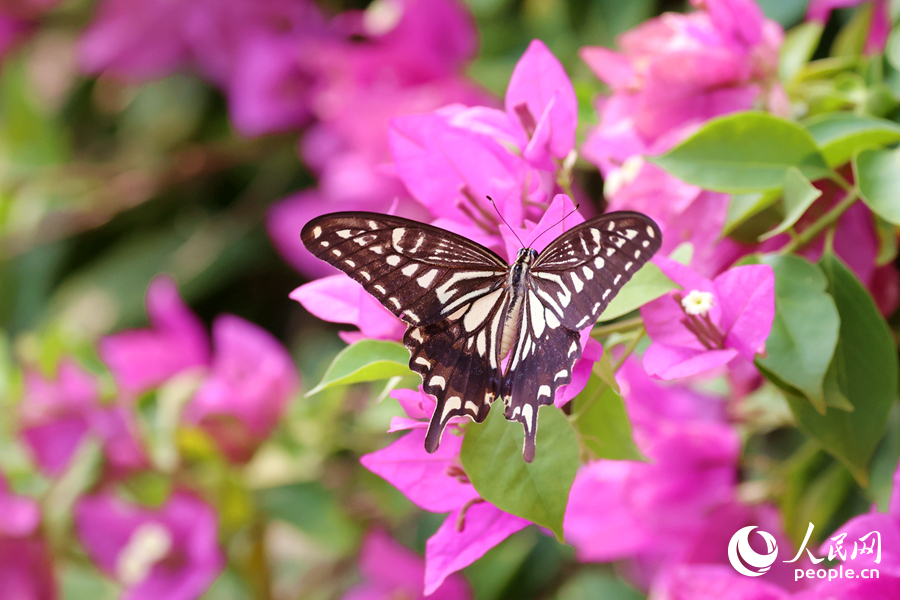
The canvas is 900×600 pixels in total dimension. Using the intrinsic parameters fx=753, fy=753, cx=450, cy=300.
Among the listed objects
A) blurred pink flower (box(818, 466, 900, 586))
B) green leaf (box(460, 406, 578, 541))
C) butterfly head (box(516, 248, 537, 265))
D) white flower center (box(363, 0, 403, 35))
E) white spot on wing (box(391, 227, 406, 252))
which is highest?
white flower center (box(363, 0, 403, 35))

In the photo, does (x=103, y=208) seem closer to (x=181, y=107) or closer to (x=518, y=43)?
(x=181, y=107)

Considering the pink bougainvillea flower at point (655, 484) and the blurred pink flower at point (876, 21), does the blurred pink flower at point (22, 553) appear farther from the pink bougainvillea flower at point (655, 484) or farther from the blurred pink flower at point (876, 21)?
the blurred pink flower at point (876, 21)

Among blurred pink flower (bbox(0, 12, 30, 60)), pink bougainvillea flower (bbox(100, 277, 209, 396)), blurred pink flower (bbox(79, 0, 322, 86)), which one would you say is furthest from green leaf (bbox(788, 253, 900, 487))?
blurred pink flower (bbox(0, 12, 30, 60))

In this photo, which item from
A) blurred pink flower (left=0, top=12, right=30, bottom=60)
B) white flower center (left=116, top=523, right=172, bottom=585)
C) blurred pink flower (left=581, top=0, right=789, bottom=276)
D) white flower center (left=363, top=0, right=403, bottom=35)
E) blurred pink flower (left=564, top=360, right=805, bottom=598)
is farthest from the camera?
blurred pink flower (left=0, top=12, right=30, bottom=60)

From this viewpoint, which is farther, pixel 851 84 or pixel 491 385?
pixel 851 84

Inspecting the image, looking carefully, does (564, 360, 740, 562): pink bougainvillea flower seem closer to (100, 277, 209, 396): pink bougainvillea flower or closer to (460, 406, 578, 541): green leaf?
(460, 406, 578, 541): green leaf

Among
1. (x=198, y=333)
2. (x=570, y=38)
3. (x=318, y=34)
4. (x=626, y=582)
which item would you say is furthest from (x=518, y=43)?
(x=626, y=582)

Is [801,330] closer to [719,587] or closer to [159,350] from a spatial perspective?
[719,587]
